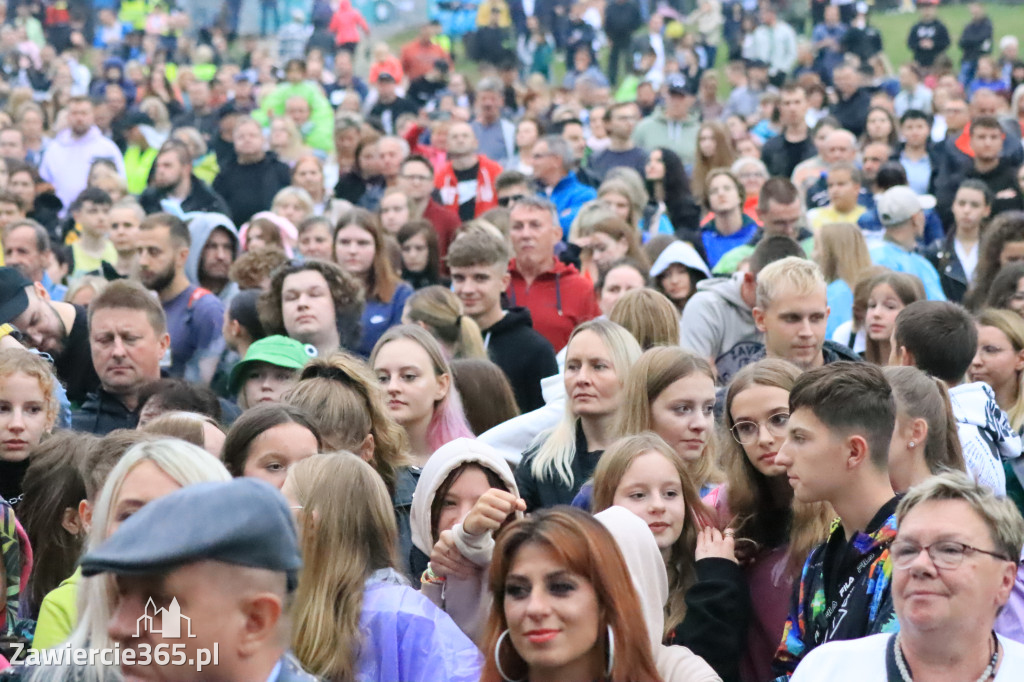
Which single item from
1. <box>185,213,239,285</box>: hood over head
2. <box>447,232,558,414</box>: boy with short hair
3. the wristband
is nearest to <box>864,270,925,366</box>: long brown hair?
<box>447,232,558,414</box>: boy with short hair

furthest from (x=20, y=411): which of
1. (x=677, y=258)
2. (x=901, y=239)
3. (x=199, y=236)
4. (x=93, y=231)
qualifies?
(x=901, y=239)

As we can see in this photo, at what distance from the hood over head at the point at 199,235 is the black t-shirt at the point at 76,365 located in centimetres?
230

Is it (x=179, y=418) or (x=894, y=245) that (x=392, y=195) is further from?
(x=179, y=418)

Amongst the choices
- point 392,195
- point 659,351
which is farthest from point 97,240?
point 659,351

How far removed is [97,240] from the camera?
1155 cm

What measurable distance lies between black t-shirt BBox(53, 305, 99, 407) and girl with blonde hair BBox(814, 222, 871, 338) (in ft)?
14.2

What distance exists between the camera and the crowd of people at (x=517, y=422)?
135 inches

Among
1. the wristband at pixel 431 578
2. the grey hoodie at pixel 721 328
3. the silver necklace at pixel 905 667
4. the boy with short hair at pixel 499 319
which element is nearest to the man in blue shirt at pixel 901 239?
the grey hoodie at pixel 721 328

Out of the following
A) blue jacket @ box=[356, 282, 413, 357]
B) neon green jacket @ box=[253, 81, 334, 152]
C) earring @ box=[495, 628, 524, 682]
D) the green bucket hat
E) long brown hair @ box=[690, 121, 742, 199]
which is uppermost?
neon green jacket @ box=[253, 81, 334, 152]

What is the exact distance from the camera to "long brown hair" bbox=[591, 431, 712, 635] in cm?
464

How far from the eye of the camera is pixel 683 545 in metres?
Result: 4.66

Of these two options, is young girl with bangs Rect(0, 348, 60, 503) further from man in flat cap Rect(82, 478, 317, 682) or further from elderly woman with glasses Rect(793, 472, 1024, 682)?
elderly woman with glasses Rect(793, 472, 1024, 682)

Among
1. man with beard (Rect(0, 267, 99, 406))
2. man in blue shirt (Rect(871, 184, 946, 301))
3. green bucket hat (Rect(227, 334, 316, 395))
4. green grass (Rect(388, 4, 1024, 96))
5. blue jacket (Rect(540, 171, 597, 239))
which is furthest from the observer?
green grass (Rect(388, 4, 1024, 96))

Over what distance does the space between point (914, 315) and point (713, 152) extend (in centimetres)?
757
